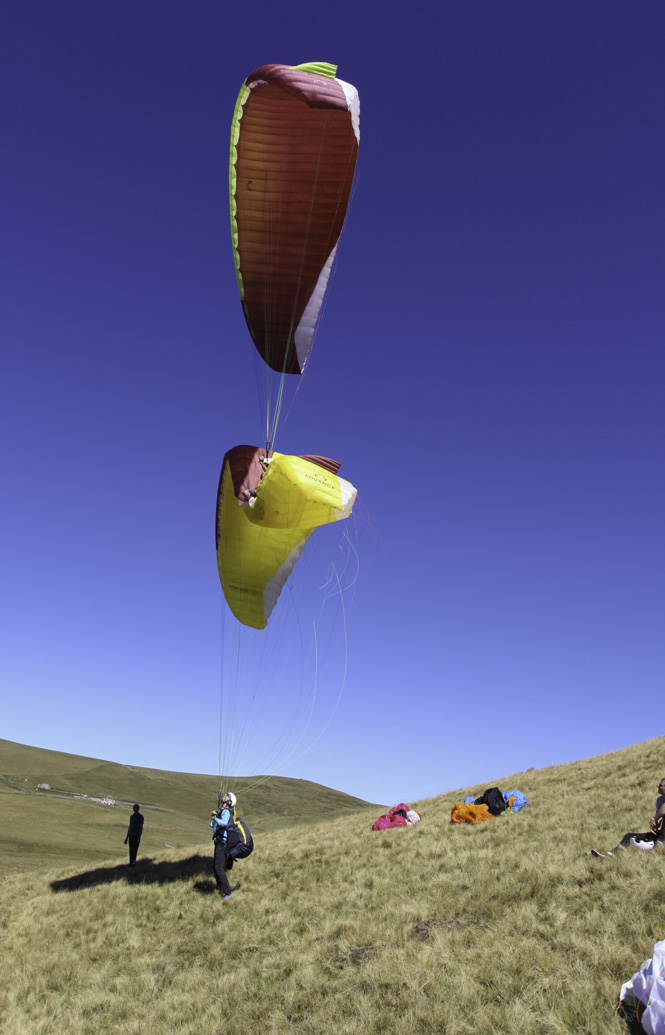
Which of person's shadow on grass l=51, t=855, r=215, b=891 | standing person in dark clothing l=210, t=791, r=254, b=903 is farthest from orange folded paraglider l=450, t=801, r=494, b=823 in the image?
person's shadow on grass l=51, t=855, r=215, b=891

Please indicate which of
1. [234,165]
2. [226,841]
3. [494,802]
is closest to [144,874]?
[226,841]

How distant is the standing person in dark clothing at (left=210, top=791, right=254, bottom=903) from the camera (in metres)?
10.6

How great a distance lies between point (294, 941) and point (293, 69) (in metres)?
14.3

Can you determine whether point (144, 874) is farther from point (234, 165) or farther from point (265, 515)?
point (234, 165)

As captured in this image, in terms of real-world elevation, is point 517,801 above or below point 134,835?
above

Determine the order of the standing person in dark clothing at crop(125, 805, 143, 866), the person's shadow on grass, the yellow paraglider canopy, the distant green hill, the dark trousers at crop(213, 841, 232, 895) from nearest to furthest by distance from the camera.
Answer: the dark trousers at crop(213, 841, 232, 895)
the yellow paraglider canopy
the person's shadow on grass
the standing person in dark clothing at crop(125, 805, 143, 866)
the distant green hill

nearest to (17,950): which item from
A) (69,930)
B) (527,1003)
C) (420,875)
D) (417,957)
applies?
(69,930)

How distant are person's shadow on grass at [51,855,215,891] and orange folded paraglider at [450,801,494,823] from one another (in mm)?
5612

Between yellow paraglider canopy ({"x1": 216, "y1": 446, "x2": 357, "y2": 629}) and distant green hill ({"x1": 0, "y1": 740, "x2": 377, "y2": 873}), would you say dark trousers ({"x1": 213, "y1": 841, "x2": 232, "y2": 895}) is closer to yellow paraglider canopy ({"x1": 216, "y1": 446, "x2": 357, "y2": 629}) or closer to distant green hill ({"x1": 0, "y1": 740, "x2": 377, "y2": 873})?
distant green hill ({"x1": 0, "y1": 740, "x2": 377, "y2": 873})

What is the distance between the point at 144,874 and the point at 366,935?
23.4ft

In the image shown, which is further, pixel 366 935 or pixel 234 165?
pixel 234 165

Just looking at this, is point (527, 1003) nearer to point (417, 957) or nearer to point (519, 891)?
point (417, 957)

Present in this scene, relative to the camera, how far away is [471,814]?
543 inches

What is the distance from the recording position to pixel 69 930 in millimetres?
10461
